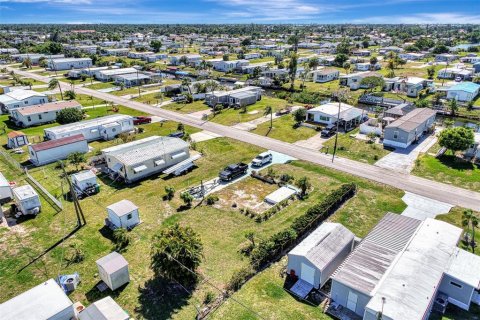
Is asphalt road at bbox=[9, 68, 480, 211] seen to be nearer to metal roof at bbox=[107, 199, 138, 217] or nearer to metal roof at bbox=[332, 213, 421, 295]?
metal roof at bbox=[332, 213, 421, 295]

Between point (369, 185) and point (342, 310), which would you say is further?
point (369, 185)

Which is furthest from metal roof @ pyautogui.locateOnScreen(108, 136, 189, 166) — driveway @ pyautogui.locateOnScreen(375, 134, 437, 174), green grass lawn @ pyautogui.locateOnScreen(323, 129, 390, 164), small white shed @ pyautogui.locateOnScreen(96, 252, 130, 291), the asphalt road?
driveway @ pyautogui.locateOnScreen(375, 134, 437, 174)

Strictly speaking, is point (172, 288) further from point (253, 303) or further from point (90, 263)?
point (90, 263)

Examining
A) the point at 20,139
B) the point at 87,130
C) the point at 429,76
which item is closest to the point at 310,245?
the point at 87,130

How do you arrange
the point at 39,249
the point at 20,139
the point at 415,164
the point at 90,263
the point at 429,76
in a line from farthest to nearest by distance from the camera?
the point at 429,76
the point at 20,139
the point at 415,164
the point at 39,249
the point at 90,263

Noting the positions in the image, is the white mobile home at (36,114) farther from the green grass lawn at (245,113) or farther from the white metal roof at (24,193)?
the white metal roof at (24,193)

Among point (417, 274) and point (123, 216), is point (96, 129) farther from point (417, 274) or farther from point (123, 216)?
point (417, 274)

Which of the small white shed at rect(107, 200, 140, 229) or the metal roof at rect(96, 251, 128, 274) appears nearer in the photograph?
the metal roof at rect(96, 251, 128, 274)
